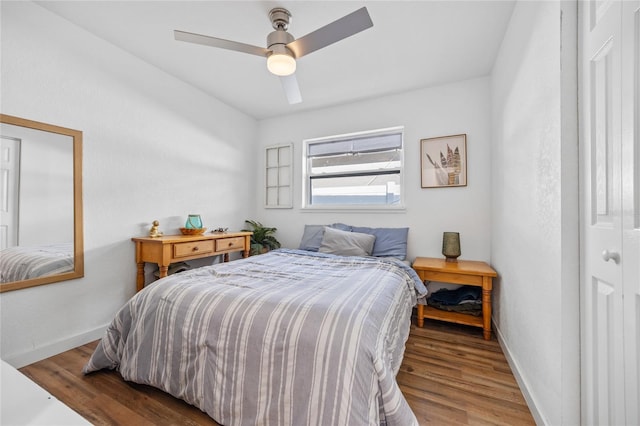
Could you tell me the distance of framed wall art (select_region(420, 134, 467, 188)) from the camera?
285cm

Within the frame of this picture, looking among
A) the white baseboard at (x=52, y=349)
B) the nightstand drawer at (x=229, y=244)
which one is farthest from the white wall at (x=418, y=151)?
the white baseboard at (x=52, y=349)

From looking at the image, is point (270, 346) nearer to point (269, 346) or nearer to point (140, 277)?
point (269, 346)

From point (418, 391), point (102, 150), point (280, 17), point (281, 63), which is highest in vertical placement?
A: point (280, 17)

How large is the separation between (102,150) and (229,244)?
4.78 feet

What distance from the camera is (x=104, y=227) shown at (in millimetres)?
2314

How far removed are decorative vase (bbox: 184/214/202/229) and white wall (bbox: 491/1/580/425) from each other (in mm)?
2898

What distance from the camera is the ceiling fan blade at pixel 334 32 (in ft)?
4.94

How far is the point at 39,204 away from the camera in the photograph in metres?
1.96

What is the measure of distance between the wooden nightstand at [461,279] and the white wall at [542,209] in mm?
190

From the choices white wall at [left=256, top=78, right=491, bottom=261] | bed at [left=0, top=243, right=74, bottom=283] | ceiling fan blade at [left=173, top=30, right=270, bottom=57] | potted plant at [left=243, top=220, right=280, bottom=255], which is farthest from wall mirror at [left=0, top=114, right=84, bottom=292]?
white wall at [left=256, top=78, right=491, bottom=261]

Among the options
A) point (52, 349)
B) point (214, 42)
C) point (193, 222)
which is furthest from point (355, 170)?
point (52, 349)

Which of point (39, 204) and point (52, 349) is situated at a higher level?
point (39, 204)

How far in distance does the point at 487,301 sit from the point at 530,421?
3.43 feet

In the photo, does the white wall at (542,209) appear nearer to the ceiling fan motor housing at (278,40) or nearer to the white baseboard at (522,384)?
the white baseboard at (522,384)
